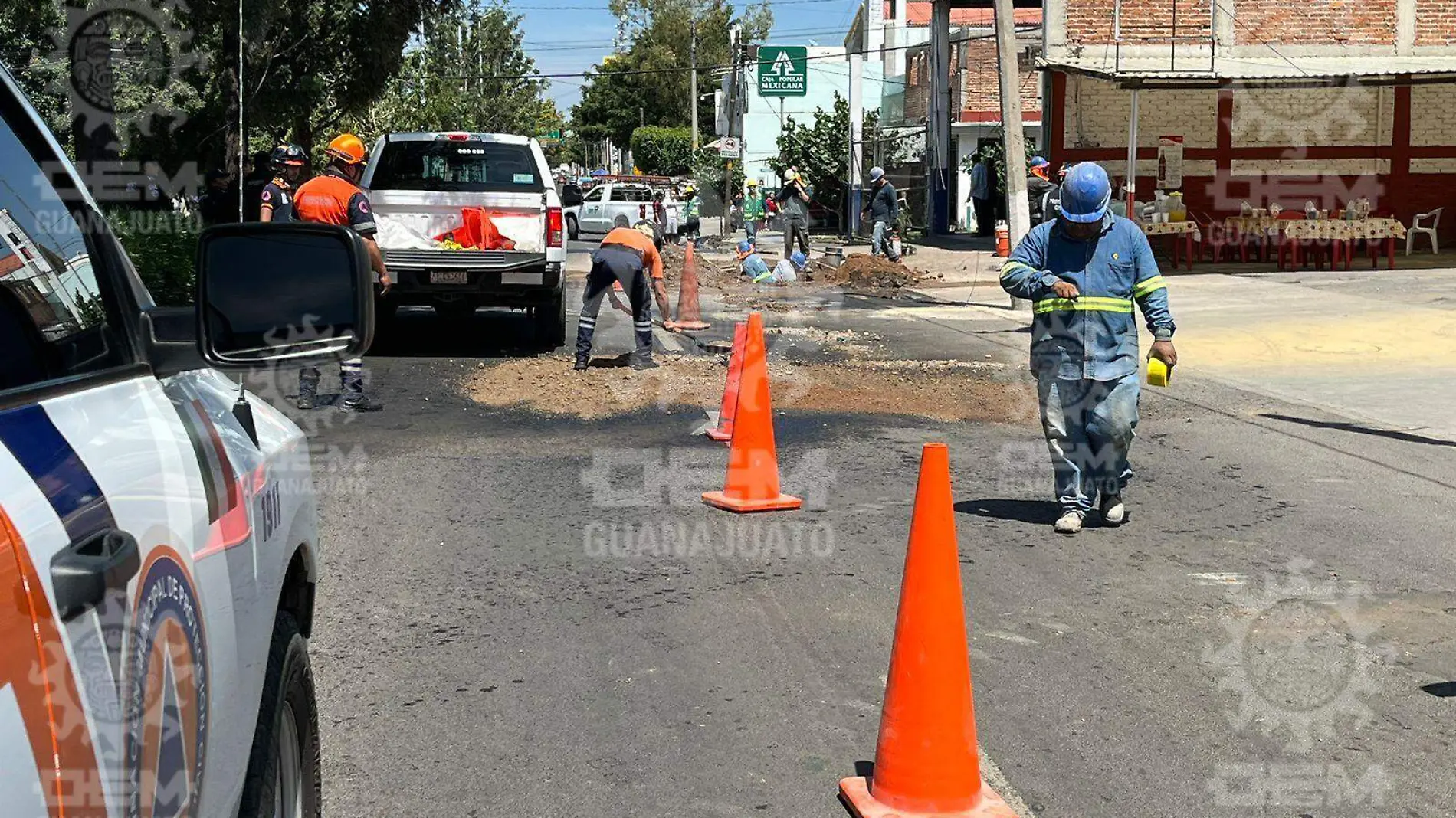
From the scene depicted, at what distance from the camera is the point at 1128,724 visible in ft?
16.1

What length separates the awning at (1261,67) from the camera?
2581 cm

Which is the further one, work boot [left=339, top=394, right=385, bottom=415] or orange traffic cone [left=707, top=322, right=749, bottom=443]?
work boot [left=339, top=394, right=385, bottom=415]

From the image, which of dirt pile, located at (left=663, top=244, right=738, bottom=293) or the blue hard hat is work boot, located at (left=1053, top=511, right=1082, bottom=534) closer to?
the blue hard hat

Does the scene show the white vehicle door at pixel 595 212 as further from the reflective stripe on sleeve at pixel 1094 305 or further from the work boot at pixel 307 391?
the reflective stripe on sleeve at pixel 1094 305

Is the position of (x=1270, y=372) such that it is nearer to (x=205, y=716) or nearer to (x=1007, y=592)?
(x=1007, y=592)

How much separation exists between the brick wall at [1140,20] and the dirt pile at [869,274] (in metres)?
6.05

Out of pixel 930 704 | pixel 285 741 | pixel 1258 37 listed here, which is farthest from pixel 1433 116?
pixel 285 741

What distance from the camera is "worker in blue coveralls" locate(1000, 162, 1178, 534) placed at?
300 inches

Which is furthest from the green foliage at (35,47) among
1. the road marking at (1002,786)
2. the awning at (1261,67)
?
the awning at (1261,67)

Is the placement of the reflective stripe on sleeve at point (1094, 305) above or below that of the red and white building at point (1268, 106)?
below

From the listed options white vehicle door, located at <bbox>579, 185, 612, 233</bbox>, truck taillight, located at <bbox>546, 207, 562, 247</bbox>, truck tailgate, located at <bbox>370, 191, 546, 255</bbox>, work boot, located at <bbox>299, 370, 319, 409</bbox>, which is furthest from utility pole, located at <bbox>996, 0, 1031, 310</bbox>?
white vehicle door, located at <bbox>579, 185, 612, 233</bbox>

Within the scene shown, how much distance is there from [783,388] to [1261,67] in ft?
62.3

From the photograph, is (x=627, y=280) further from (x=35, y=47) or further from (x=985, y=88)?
(x=985, y=88)

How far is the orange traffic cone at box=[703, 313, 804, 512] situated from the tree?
3151 centimetres
